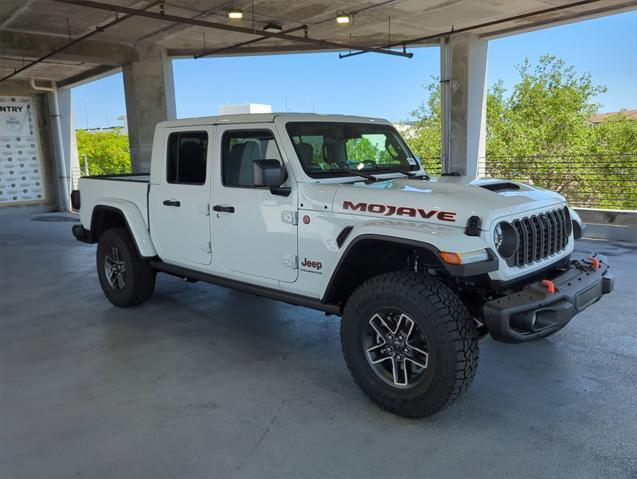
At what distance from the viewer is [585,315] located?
4.50 metres

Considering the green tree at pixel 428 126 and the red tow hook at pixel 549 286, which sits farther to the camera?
the green tree at pixel 428 126

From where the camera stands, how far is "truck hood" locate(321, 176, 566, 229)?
2.76 metres

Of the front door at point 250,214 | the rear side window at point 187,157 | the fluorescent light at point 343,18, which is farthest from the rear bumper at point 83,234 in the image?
the fluorescent light at point 343,18

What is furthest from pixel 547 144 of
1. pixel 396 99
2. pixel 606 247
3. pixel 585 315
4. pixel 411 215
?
pixel 396 99

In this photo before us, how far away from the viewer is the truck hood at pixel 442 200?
2764 millimetres

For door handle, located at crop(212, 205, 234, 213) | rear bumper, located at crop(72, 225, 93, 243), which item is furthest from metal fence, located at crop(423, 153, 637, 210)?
rear bumper, located at crop(72, 225, 93, 243)

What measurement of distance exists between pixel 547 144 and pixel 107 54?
17.2 meters

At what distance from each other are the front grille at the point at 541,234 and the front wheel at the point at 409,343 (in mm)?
505

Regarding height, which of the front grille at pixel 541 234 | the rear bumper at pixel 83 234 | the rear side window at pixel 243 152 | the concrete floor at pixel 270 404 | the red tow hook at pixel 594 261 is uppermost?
the rear side window at pixel 243 152

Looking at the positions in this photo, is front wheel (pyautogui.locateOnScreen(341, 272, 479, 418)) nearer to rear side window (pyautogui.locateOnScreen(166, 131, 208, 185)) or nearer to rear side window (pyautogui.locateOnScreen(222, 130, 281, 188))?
rear side window (pyautogui.locateOnScreen(222, 130, 281, 188))

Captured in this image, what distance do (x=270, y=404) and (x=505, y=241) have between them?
63.7 inches

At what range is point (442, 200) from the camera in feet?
9.30

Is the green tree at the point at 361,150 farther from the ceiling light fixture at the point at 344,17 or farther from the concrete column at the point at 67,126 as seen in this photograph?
the concrete column at the point at 67,126

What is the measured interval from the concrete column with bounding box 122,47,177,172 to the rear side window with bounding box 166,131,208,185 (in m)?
6.83
